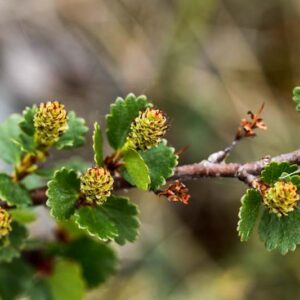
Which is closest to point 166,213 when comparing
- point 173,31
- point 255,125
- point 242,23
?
point 173,31

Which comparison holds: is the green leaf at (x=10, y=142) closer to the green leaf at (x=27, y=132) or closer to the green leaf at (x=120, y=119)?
the green leaf at (x=27, y=132)

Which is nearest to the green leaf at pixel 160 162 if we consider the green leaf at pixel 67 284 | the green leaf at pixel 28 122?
the green leaf at pixel 28 122

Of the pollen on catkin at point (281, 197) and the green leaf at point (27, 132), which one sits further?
the green leaf at point (27, 132)

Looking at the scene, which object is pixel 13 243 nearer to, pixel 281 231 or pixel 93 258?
pixel 93 258

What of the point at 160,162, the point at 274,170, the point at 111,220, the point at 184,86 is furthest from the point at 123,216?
the point at 184,86

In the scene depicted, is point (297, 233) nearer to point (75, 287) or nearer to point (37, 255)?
point (75, 287)
